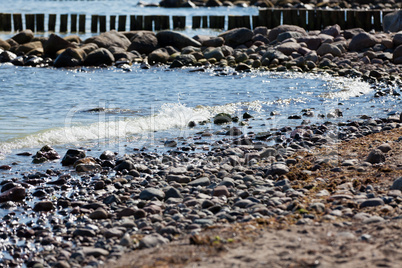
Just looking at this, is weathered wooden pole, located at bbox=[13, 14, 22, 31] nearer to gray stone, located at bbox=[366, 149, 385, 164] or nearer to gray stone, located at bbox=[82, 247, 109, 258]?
gray stone, located at bbox=[366, 149, 385, 164]

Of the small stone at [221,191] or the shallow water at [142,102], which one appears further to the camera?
the shallow water at [142,102]

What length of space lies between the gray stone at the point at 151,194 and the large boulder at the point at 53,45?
46.4 feet

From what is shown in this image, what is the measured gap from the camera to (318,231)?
172 inches

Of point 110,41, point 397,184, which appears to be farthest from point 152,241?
point 110,41

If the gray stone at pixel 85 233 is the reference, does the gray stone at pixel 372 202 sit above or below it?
above

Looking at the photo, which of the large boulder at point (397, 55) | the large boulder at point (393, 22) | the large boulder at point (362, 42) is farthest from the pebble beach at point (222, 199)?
the large boulder at point (393, 22)

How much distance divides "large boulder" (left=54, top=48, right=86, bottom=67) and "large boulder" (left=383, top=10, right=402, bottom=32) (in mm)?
11937

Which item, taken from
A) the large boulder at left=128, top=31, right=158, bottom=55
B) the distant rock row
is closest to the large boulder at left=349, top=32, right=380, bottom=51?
the large boulder at left=128, top=31, right=158, bottom=55

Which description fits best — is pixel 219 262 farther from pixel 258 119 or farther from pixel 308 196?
pixel 258 119

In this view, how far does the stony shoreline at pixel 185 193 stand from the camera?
4.64 m

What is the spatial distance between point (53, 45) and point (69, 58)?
1.83 m

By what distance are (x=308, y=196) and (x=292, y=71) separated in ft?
36.0

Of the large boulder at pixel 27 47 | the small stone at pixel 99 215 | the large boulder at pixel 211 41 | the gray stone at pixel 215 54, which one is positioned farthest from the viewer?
the large boulder at pixel 211 41

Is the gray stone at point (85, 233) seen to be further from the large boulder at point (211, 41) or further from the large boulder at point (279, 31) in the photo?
Answer: the large boulder at point (279, 31)
